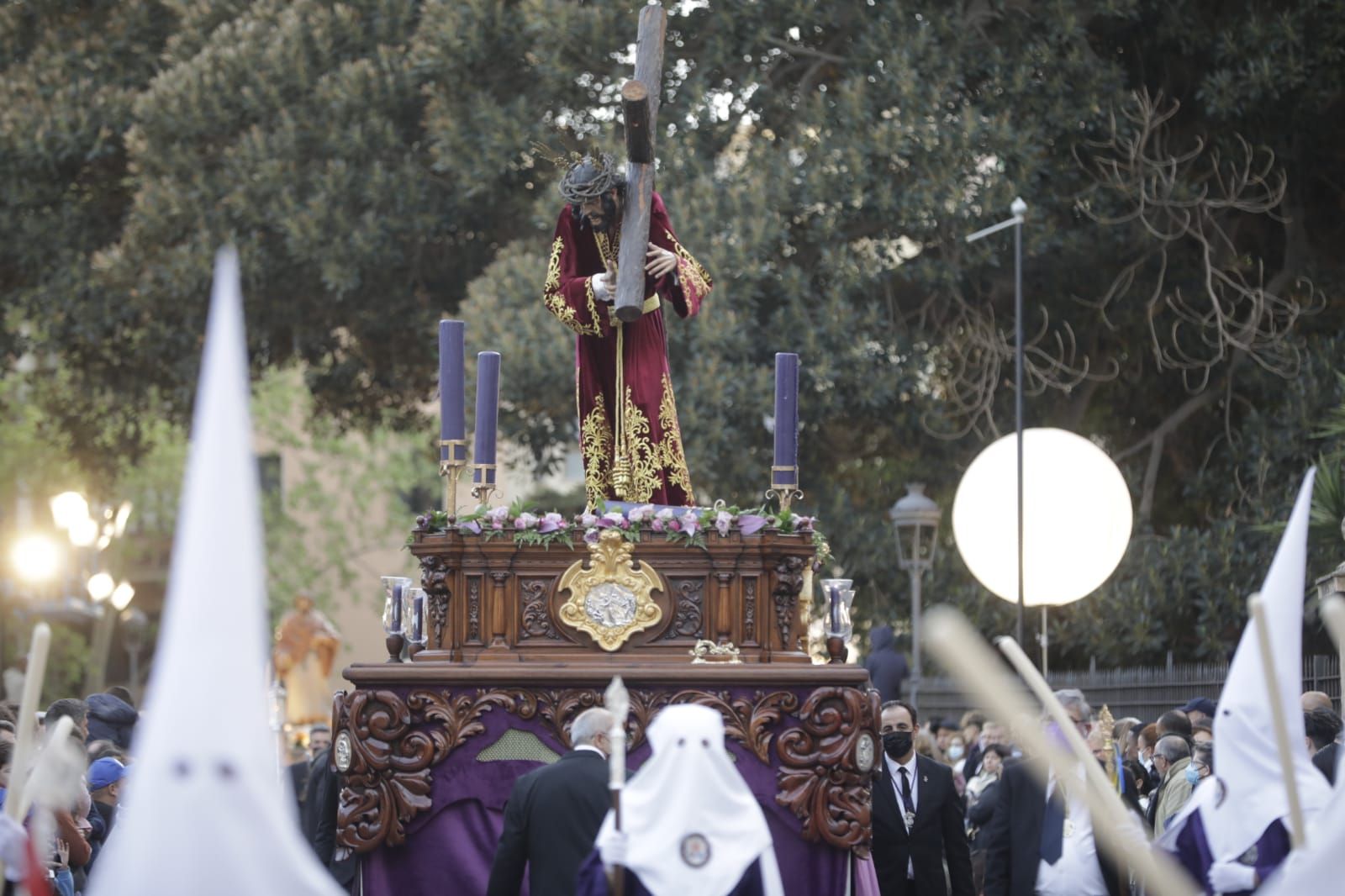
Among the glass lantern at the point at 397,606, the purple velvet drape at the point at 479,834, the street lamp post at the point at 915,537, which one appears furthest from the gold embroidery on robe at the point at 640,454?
the street lamp post at the point at 915,537

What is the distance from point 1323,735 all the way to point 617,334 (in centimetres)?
395

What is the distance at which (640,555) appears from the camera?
10.5m

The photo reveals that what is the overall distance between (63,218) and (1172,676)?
13.1 m

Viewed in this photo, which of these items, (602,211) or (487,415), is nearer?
(487,415)

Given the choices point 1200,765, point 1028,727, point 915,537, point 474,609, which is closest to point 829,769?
point 474,609

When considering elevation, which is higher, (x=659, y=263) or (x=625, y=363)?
(x=659, y=263)

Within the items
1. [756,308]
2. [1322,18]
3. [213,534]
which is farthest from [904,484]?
[213,534]

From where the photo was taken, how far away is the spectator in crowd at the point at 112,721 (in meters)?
12.5

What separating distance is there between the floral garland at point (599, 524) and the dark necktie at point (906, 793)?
1.60 metres

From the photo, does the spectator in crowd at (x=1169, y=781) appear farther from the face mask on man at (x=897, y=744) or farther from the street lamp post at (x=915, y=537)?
the street lamp post at (x=915, y=537)

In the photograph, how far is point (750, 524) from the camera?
10555mm

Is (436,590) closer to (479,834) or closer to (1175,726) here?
(479,834)

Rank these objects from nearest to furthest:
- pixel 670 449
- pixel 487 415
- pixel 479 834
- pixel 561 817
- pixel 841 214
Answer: pixel 561 817 < pixel 479 834 < pixel 487 415 < pixel 670 449 < pixel 841 214

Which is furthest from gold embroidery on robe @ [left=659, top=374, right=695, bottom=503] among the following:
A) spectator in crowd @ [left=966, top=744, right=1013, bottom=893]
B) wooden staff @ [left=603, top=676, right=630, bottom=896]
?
wooden staff @ [left=603, top=676, right=630, bottom=896]
